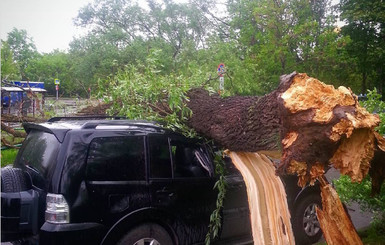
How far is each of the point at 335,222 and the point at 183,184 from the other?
1660mm

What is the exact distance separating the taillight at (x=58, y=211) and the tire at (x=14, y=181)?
18.0 inches

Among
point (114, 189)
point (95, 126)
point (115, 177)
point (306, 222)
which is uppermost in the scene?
point (95, 126)

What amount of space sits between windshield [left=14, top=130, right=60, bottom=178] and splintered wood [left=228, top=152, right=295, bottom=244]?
6.44 feet

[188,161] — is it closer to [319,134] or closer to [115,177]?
[115,177]

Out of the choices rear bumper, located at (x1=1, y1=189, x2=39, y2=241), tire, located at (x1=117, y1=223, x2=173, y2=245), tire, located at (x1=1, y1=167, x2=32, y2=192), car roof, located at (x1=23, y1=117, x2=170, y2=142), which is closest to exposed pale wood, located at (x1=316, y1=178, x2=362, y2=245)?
tire, located at (x1=117, y1=223, x2=173, y2=245)

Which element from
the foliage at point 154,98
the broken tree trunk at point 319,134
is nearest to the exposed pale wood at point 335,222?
the broken tree trunk at point 319,134

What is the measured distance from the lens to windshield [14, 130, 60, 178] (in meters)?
3.45

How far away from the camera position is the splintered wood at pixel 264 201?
3.55 m

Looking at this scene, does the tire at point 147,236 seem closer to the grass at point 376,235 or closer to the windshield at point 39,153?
the windshield at point 39,153

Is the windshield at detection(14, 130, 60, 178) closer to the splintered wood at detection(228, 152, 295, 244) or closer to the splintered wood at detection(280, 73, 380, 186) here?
the splintered wood at detection(228, 152, 295, 244)

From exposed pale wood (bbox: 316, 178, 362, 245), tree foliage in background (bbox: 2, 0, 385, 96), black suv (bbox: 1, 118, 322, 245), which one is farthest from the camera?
tree foliage in background (bbox: 2, 0, 385, 96)

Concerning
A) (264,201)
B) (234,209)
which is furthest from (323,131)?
(234,209)

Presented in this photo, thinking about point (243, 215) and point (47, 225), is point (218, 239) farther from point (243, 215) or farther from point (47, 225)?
point (47, 225)

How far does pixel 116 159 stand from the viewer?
365 cm
